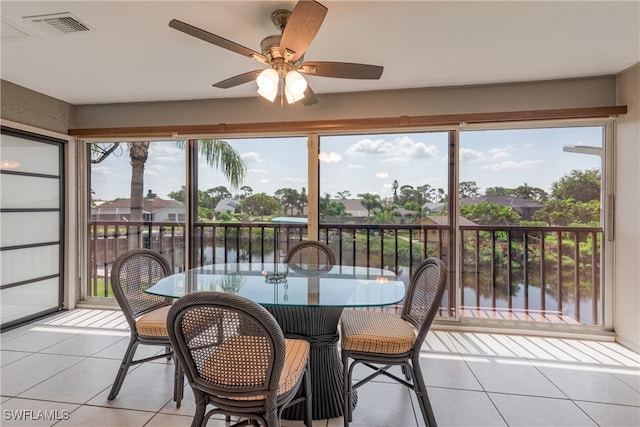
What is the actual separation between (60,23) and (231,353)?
2.41m

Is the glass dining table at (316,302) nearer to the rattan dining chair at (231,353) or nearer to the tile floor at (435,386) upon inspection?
the tile floor at (435,386)

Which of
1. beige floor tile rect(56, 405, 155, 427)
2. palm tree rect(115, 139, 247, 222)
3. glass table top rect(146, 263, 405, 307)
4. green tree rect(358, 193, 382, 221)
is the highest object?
palm tree rect(115, 139, 247, 222)

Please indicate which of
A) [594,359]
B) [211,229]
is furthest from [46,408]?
[594,359]

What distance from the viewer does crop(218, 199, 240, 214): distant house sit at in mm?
3706

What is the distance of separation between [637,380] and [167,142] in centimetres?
481

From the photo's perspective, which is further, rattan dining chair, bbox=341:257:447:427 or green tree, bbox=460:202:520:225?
green tree, bbox=460:202:520:225

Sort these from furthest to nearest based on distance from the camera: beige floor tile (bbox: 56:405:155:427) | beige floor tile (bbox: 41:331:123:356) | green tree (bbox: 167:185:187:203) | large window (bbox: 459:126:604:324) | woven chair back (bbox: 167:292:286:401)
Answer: green tree (bbox: 167:185:187:203)
large window (bbox: 459:126:604:324)
beige floor tile (bbox: 41:331:123:356)
beige floor tile (bbox: 56:405:155:427)
woven chair back (bbox: 167:292:286:401)

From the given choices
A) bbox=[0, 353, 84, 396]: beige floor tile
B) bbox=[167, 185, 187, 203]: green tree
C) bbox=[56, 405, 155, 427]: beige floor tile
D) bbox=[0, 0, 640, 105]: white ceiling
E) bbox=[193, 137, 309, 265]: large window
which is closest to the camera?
bbox=[56, 405, 155, 427]: beige floor tile

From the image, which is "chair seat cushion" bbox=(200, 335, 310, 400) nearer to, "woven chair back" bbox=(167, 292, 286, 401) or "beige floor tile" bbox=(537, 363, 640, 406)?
"woven chair back" bbox=(167, 292, 286, 401)

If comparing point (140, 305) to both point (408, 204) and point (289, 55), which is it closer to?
point (289, 55)

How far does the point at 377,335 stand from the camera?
6.00ft

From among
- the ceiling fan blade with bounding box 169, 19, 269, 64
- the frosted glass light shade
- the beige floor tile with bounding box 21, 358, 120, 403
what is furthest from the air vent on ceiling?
the beige floor tile with bounding box 21, 358, 120, 403

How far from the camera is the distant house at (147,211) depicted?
12.5 ft

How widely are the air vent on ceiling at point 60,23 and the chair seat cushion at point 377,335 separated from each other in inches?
103
